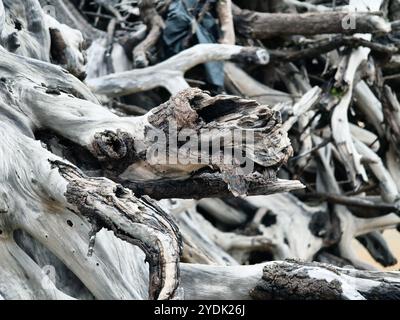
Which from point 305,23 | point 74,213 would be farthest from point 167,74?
point 74,213

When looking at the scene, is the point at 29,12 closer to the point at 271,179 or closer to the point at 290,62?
the point at 271,179

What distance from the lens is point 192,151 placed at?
2.69m

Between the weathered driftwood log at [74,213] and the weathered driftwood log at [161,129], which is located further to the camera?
the weathered driftwood log at [161,129]

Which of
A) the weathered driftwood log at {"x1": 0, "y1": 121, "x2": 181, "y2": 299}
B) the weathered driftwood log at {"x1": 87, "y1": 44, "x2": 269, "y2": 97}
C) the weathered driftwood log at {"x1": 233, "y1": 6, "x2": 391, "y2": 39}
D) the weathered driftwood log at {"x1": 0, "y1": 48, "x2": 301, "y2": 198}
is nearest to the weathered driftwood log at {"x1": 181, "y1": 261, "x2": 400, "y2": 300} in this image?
the weathered driftwood log at {"x1": 0, "y1": 48, "x2": 301, "y2": 198}

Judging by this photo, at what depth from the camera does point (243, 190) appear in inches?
104

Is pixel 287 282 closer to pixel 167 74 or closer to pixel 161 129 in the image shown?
pixel 161 129

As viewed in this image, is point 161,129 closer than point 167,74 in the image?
Yes

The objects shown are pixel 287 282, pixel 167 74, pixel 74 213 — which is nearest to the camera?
pixel 74 213

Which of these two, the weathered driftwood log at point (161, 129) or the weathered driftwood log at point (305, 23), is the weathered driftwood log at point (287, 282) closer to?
the weathered driftwood log at point (161, 129)

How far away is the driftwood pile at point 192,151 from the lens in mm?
2625

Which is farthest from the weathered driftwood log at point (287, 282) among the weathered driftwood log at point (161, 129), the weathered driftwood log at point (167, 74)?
the weathered driftwood log at point (167, 74)

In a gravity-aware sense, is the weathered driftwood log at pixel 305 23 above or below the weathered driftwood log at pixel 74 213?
below

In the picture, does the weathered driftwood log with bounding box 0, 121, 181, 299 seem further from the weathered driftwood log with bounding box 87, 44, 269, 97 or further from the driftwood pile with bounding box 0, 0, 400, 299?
the weathered driftwood log with bounding box 87, 44, 269, 97

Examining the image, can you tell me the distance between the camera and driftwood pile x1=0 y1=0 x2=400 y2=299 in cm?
262
